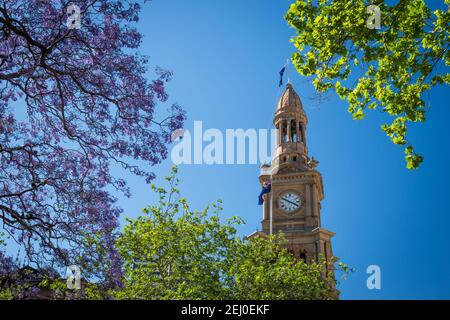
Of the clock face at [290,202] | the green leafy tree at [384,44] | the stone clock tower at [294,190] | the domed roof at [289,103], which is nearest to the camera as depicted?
the green leafy tree at [384,44]

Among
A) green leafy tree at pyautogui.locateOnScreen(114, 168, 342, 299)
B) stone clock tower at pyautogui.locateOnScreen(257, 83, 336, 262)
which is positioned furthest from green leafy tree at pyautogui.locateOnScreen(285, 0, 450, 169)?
stone clock tower at pyautogui.locateOnScreen(257, 83, 336, 262)

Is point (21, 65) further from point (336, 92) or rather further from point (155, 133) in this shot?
point (336, 92)

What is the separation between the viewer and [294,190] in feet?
251

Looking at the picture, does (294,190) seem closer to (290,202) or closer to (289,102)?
(290,202)

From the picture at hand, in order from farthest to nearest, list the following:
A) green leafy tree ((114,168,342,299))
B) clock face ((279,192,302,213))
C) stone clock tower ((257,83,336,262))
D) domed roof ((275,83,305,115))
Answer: domed roof ((275,83,305,115)), clock face ((279,192,302,213)), stone clock tower ((257,83,336,262)), green leafy tree ((114,168,342,299))

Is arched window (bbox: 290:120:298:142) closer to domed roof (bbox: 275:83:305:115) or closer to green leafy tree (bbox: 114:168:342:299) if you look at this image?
domed roof (bbox: 275:83:305:115)

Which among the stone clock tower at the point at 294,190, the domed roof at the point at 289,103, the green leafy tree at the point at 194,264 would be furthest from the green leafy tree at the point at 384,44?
the domed roof at the point at 289,103

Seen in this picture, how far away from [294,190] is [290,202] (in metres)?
1.86

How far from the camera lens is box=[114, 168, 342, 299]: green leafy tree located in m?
30.4

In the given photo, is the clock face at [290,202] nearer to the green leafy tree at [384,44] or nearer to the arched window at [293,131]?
the arched window at [293,131]

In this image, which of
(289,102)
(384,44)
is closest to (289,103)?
(289,102)

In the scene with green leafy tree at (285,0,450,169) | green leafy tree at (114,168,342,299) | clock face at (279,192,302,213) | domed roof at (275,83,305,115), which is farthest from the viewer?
domed roof at (275,83,305,115)

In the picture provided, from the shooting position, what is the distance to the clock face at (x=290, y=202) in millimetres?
75438
